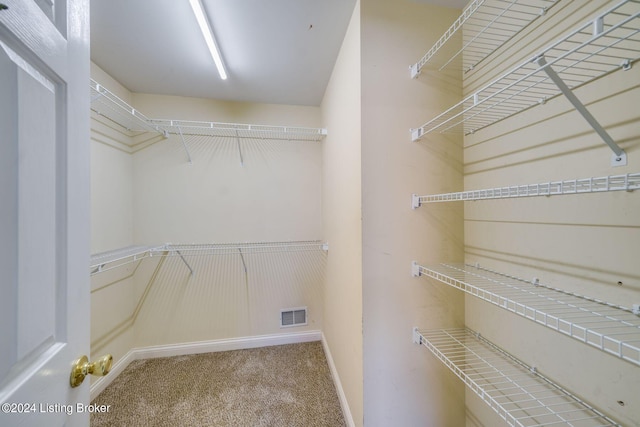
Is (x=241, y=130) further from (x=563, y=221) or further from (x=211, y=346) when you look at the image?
(x=563, y=221)

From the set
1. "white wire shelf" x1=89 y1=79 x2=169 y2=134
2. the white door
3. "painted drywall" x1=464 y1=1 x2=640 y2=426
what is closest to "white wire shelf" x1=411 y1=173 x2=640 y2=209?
"painted drywall" x1=464 y1=1 x2=640 y2=426

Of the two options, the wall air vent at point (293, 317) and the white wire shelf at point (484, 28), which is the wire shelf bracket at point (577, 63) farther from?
the wall air vent at point (293, 317)

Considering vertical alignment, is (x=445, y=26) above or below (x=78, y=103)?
above

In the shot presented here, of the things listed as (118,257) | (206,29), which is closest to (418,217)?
(206,29)

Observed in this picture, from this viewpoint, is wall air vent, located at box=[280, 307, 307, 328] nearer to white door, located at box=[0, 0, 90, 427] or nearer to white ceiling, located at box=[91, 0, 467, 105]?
white door, located at box=[0, 0, 90, 427]

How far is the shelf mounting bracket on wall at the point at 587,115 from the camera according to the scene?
2.04 feet

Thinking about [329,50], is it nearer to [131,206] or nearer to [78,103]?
[78,103]

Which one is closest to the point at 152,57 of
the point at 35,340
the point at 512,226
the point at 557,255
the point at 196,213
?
the point at 196,213

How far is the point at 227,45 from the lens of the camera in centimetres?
153

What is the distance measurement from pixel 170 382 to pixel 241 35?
257cm

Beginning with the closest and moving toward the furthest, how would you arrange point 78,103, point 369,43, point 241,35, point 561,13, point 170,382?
point 78,103
point 561,13
point 369,43
point 241,35
point 170,382

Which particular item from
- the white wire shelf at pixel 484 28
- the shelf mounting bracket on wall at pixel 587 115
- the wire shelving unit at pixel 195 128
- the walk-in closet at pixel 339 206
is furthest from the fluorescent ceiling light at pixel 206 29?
the shelf mounting bracket on wall at pixel 587 115

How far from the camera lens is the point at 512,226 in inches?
40.1

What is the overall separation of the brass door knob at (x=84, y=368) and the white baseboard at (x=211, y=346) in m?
1.81
